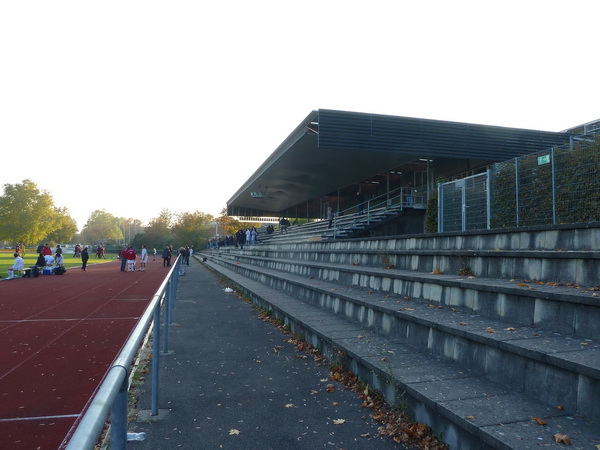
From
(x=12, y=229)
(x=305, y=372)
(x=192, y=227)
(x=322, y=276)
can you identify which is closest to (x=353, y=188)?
(x=322, y=276)

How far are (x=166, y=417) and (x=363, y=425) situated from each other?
6.65ft

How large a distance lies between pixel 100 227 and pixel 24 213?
93.8 metres

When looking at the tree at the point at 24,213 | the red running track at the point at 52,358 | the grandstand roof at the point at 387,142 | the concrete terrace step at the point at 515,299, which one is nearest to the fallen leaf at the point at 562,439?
the concrete terrace step at the point at 515,299

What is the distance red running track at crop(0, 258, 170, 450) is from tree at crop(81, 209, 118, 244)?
141912 mm

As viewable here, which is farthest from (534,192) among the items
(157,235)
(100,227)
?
(100,227)

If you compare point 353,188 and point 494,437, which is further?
point 353,188

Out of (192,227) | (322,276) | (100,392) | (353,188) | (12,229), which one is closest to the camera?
(100,392)

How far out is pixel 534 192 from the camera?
881 centimetres

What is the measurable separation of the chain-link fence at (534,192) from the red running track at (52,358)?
28.9 feet

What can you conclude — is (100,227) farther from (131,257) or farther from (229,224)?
(131,257)

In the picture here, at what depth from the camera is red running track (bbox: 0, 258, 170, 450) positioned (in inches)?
166

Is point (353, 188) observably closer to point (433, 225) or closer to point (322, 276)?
point (433, 225)

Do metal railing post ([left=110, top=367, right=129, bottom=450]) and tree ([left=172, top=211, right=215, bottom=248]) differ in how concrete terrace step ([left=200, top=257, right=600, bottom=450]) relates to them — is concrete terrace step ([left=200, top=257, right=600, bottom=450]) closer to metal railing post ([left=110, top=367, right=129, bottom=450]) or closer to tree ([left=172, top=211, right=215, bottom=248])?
metal railing post ([left=110, top=367, right=129, bottom=450])

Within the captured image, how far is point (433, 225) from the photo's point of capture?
49.2ft
